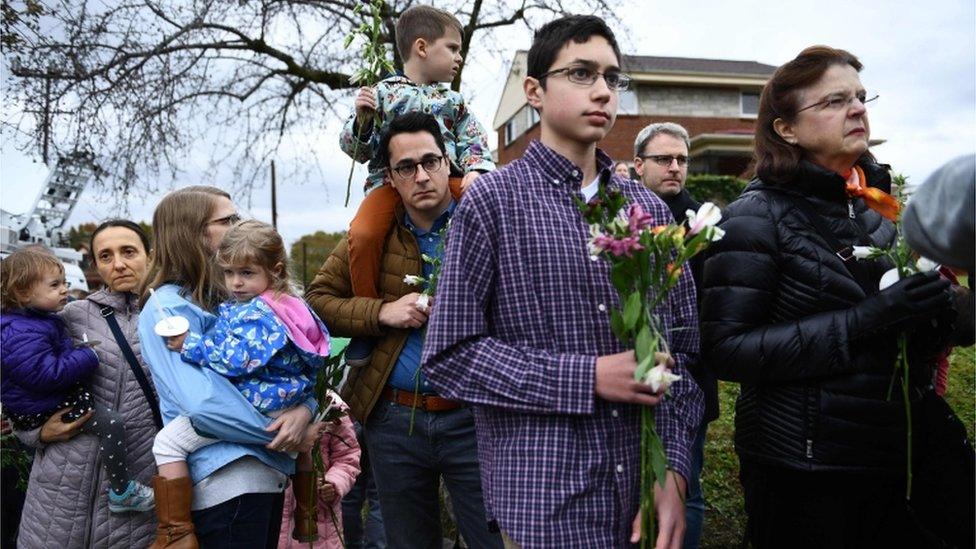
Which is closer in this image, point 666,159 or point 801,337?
point 801,337

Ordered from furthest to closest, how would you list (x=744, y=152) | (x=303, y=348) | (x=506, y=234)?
(x=744, y=152) → (x=303, y=348) → (x=506, y=234)

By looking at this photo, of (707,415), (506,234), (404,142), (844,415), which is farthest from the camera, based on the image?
(707,415)

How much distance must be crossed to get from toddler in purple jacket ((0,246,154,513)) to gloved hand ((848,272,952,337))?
271cm

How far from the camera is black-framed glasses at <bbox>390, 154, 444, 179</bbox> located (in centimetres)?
293

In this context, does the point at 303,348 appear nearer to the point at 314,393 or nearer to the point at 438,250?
the point at 314,393

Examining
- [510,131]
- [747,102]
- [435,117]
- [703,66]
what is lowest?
[435,117]

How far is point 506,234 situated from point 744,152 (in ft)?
106

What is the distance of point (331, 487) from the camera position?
11.0 ft

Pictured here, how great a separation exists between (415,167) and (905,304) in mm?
1705

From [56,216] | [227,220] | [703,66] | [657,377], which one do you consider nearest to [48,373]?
[227,220]

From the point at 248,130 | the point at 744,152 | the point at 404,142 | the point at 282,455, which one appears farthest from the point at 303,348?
the point at 744,152

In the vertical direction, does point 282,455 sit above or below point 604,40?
below

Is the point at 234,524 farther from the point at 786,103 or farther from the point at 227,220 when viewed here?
the point at 786,103

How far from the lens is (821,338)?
7.20 feet
